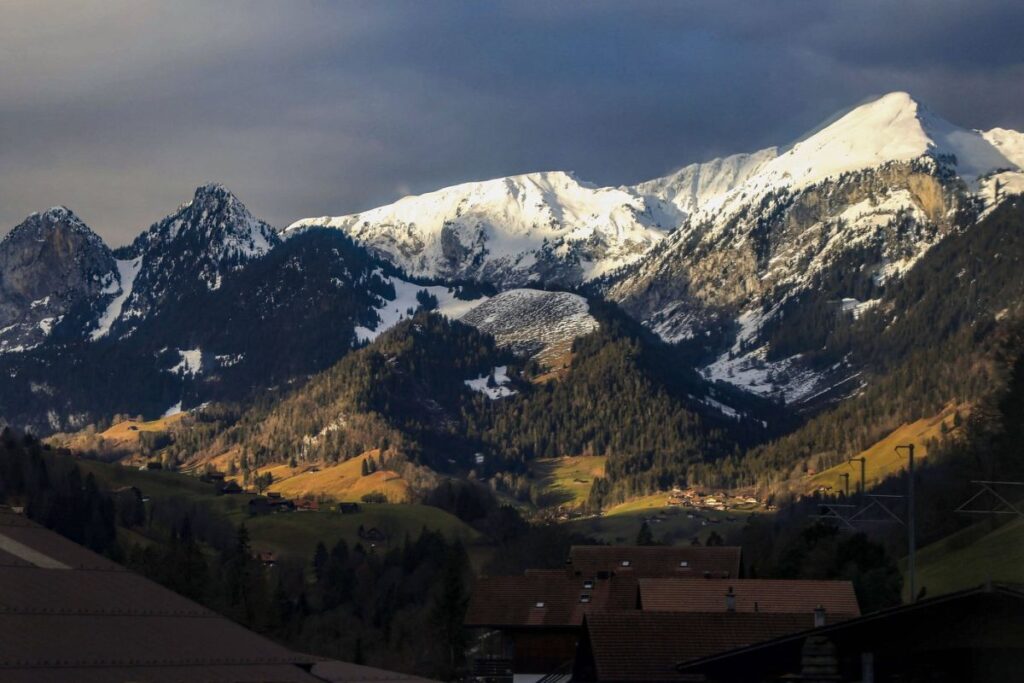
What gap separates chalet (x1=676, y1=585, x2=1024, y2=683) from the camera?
4256 centimetres

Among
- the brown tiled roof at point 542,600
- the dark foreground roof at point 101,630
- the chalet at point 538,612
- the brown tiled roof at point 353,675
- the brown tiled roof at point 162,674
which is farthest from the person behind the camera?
the brown tiled roof at point 542,600

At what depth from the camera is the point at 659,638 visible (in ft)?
259

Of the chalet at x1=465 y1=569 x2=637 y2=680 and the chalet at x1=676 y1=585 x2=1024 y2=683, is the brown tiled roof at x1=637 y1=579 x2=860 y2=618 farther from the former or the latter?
the chalet at x1=676 y1=585 x2=1024 y2=683

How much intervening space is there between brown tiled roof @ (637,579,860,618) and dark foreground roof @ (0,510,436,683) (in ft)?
97.3

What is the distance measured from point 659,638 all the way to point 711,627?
3341 mm

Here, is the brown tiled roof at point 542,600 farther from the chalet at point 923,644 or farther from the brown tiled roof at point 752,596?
the chalet at point 923,644

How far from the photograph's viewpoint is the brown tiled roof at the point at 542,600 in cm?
11219

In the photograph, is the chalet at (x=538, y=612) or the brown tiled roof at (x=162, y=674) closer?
the brown tiled roof at (x=162, y=674)

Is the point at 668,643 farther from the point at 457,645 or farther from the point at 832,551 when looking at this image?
the point at 457,645

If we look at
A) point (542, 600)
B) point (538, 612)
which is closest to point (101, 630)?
point (538, 612)

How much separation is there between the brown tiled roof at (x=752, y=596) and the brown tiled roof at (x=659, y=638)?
1907cm

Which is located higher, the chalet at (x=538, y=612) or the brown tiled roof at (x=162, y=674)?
the chalet at (x=538, y=612)

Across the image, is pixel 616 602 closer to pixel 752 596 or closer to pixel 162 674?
pixel 752 596

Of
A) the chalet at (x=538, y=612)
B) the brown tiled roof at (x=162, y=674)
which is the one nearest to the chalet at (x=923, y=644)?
the brown tiled roof at (x=162, y=674)
